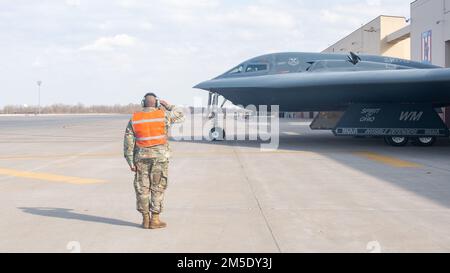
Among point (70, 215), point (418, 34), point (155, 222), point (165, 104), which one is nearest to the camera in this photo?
point (155, 222)

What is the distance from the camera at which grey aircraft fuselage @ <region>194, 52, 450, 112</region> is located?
16.4 metres

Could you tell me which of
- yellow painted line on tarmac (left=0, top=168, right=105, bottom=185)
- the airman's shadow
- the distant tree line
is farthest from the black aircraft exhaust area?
the distant tree line

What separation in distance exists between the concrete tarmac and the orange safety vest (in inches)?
45.6

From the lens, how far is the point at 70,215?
7.18m

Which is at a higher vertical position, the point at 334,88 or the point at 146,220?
the point at 334,88

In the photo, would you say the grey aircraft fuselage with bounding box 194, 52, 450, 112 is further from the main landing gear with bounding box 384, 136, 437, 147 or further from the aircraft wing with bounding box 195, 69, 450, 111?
the main landing gear with bounding box 384, 136, 437, 147

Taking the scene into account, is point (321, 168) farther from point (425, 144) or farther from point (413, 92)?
point (425, 144)

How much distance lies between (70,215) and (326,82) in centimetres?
1196

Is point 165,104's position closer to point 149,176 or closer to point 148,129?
point 148,129

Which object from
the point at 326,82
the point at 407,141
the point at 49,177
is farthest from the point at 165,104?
the point at 407,141

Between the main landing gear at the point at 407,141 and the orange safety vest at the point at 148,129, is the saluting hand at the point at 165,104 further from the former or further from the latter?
the main landing gear at the point at 407,141

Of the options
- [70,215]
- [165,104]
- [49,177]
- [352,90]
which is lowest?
[70,215]

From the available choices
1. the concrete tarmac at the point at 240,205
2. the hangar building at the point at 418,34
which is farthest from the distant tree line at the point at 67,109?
the concrete tarmac at the point at 240,205
